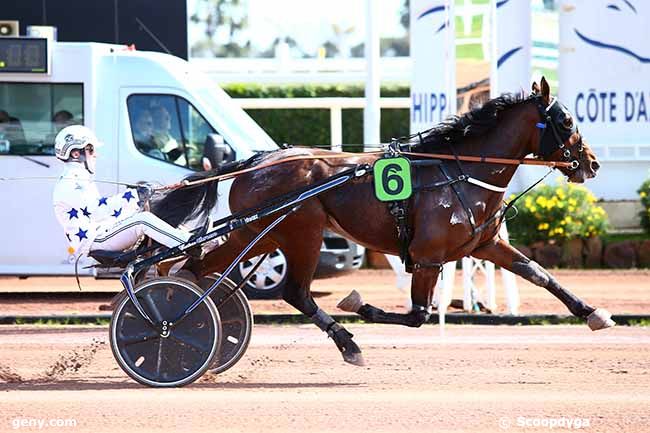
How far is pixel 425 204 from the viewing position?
27.4 feet

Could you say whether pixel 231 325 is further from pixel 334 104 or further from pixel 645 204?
pixel 334 104

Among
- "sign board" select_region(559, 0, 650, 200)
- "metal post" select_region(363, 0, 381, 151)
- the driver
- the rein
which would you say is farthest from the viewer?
"sign board" select_region(559, 0, 650, 200)

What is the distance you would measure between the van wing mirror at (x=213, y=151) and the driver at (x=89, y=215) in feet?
12.9

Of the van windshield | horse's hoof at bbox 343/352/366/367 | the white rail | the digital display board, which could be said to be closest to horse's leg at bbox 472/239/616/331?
horse's hoof at bbox 343/352/366/367

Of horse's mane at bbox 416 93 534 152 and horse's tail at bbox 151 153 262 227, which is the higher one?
horse's mane at bbox 416 93 534 152

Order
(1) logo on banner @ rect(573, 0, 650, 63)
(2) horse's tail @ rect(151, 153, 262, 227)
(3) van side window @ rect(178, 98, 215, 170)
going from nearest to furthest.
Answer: (2) horse's tail @ rect(151, 153, 262, 227)
(3) van side window @ rect(178, 98, 215, 170)
(1) logo on banner @ rect(573, 0, 650, 63)

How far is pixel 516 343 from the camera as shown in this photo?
10.3m

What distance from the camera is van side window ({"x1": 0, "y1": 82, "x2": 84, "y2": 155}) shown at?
13.0 metres

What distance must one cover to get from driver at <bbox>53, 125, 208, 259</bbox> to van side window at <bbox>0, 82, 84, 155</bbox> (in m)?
4.79

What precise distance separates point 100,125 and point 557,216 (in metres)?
6.00

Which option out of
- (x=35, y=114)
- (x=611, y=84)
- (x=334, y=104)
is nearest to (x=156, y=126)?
(x=35, y=114)

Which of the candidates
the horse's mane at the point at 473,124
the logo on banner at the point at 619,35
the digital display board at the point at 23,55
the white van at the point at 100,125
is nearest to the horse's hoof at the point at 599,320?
the horse's mane at the point at 473,124

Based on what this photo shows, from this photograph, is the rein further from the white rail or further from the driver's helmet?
the white rail

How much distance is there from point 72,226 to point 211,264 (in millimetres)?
1114
